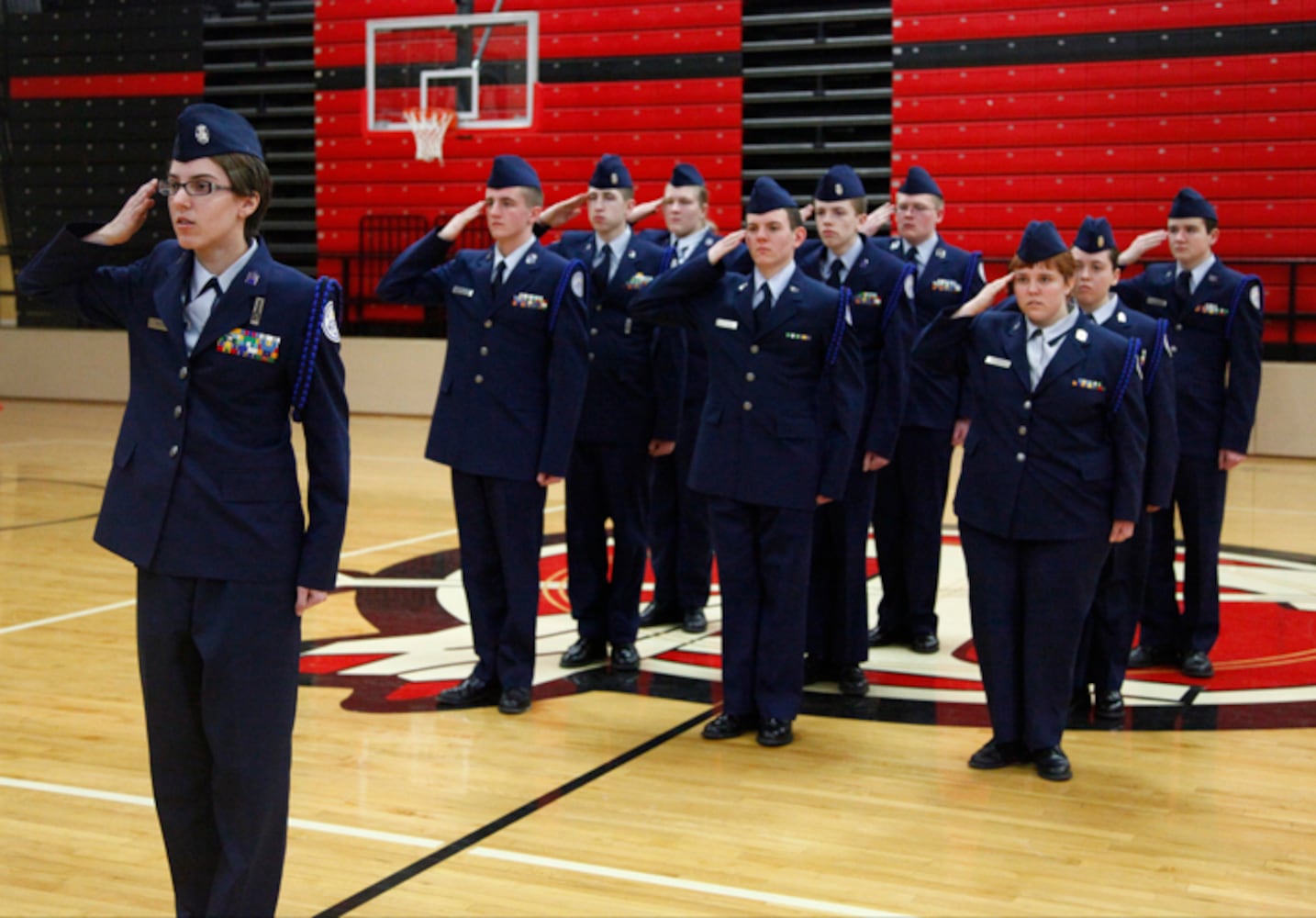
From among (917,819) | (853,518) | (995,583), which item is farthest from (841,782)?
(853,518)

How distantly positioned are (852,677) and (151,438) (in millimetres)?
2883

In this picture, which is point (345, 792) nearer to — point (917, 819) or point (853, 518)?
point (917, 819)

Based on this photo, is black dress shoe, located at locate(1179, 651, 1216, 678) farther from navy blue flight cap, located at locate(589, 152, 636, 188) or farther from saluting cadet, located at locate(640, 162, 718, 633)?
navy blue flight cap, located at locate(589, 152, 636, 188)

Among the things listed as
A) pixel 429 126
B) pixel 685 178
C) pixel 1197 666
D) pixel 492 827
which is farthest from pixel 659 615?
pixel 429 126

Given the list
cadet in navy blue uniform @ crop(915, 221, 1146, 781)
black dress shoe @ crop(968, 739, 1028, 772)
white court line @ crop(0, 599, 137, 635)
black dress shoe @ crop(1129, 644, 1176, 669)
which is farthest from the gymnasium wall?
white court line @ crop(0, 599, 137, 635)

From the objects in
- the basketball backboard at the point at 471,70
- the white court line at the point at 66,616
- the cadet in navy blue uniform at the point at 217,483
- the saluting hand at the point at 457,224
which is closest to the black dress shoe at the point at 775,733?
the saluting hand at the point at 457,224

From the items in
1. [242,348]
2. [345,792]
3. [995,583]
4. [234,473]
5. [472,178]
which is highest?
[472,178]

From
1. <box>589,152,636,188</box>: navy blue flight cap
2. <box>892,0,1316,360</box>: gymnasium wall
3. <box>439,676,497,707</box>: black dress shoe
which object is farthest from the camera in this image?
<box>892,0,1316,360</box>: gymnasium wall

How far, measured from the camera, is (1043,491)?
3.90 m

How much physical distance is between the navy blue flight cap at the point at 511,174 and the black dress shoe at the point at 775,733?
1754mm

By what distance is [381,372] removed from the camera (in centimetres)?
1321

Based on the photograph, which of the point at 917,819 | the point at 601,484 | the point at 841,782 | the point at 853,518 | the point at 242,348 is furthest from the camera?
the point at 601,484

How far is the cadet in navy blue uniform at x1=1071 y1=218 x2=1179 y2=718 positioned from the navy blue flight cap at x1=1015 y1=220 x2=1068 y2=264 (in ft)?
1.09

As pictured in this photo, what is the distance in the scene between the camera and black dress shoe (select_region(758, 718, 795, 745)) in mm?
4219
